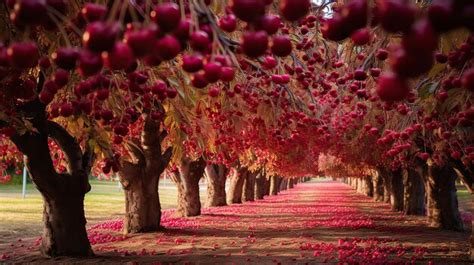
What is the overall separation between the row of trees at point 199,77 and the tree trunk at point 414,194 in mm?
6272

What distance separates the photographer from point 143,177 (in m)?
15.9

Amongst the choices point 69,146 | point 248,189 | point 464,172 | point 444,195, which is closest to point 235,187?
point 248,189

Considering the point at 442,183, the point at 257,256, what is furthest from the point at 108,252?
the point at 442,183

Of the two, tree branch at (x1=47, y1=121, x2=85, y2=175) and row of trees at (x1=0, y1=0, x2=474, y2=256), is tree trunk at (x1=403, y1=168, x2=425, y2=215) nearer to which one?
row of trees at (x1=0, y1=0, x2=474, y2=256)

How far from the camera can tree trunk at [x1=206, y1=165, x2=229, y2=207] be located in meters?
29.9

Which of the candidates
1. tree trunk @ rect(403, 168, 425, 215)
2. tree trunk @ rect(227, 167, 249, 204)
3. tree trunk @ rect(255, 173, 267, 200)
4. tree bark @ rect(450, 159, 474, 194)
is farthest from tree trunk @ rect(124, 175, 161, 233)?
tree trunk @ rect(255, 173, 267, 200)

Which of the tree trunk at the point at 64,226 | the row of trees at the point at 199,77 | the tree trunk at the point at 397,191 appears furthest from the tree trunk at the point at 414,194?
the tree trunk at the point at 64,226

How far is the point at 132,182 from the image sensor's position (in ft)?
51.9

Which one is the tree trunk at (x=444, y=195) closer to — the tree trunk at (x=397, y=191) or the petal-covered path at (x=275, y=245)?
the petal-covered path at (x=275, y=245)

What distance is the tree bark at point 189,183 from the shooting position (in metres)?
23.1

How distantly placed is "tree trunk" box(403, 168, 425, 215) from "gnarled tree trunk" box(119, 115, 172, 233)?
15021mm

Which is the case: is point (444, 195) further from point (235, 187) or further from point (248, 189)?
point (248, 189)

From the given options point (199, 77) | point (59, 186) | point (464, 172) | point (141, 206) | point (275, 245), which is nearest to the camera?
point (199, 77)

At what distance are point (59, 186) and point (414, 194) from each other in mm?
21254
